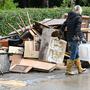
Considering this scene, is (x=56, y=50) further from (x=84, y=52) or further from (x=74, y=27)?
(x=74, y=27)

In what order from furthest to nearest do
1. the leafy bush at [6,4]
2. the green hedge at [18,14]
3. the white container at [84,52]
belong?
the leafy bush at [6,4] → the green hedge at [18,14] → the white container at [84,52]

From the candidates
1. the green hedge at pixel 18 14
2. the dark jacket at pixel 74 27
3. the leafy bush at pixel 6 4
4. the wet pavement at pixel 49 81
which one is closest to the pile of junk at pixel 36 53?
the wet pavement at pixel 49 81

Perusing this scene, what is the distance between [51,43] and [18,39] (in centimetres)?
139

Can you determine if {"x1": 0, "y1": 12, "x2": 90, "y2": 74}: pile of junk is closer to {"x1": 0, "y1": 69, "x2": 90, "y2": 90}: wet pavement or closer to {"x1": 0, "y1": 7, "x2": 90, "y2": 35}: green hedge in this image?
{"x1": 0, "y1": 69, "x2": 90, "y2": 90}: wet pavement

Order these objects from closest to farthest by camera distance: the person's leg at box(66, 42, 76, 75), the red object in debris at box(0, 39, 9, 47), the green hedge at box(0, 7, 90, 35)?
the person's leg at box(66, 42, 76, 75), the red object in debris at box(0, 39, 9, 47), the green hedge at box(0, 7, 90, 35)

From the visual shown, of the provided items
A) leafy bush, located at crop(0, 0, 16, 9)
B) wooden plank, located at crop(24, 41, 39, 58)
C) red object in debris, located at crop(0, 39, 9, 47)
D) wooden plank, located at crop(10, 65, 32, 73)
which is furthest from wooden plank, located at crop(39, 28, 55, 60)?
leafy bush, located at crop(0, 0, 16, 9)

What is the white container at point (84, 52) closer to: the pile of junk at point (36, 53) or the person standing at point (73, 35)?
the pile of junk at point (36, 53)

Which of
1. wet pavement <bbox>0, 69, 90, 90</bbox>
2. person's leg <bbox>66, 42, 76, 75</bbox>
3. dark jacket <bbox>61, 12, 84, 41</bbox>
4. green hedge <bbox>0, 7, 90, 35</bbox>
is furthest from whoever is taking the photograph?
green hedge <bbox>0, 7, 90, 35</bbox>

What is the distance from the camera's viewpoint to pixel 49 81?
13469 mm

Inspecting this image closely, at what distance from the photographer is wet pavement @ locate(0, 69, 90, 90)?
12586 mm

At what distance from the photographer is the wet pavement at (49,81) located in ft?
41.3

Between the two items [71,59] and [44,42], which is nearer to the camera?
[71,59]

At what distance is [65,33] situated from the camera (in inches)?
612

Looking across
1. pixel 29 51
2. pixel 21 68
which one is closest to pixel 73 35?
pixel 29 51
